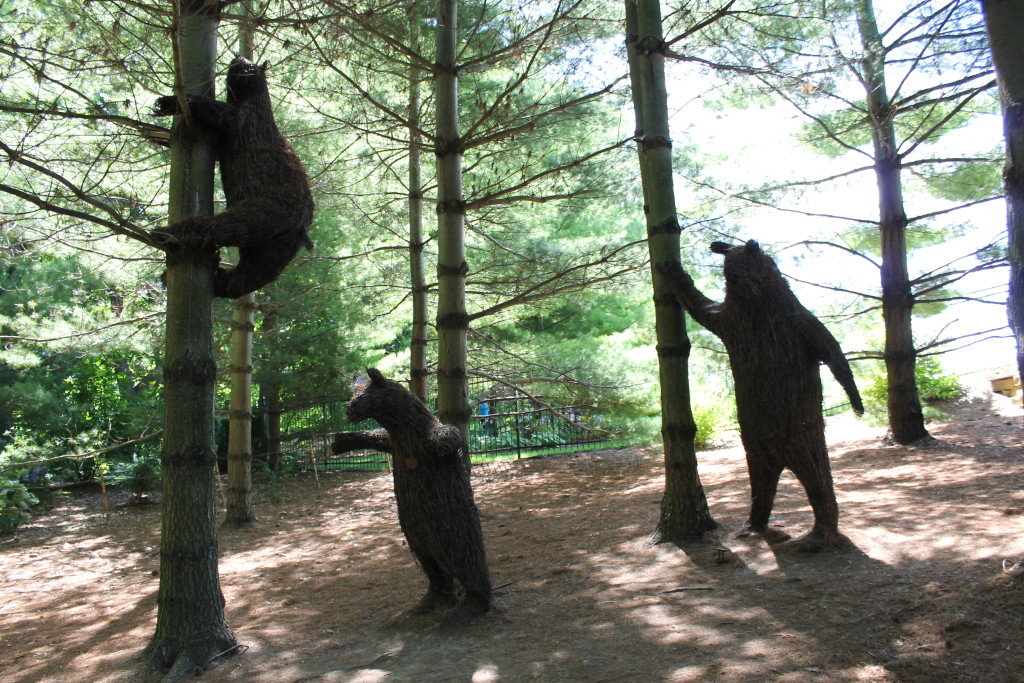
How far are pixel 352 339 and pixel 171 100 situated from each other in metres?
8.99

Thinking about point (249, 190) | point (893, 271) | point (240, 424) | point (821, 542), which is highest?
point (893, 271)

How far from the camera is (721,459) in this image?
998cm

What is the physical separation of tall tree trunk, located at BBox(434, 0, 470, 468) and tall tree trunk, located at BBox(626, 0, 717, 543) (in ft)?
6.60

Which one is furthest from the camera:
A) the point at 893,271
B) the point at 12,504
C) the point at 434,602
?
the point at 12,504

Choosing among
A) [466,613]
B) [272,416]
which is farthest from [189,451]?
[272,416]

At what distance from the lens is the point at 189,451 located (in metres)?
3.82

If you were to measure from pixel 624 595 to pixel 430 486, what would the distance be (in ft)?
4.26

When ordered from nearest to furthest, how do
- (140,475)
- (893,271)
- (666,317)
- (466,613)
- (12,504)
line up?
(466,613)
(666,317)
(893,271)
(12,504)
(140,475)

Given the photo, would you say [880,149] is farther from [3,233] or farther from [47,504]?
[47,504]

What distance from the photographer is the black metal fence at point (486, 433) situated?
13570 mm

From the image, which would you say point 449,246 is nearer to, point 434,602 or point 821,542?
point 434,602

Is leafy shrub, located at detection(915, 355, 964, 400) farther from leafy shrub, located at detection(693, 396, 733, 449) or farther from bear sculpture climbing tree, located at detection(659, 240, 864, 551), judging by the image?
bear sculpture climbing tree, located at detection(659, 240, 864, 551)

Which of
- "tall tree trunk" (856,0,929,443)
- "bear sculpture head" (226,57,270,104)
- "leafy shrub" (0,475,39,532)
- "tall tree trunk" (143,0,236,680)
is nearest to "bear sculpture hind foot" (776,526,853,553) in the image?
"tall tree trunk" (143,0,236,680)

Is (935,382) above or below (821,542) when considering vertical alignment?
above
